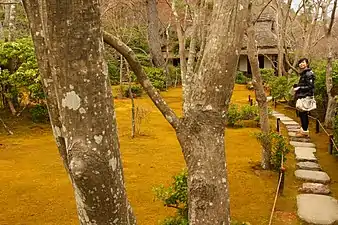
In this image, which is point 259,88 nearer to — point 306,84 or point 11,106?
point 306,84

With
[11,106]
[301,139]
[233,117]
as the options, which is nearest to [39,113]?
[11,106]

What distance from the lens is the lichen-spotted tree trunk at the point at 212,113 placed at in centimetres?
212

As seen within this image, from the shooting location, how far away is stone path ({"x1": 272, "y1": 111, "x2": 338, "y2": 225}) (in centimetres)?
389

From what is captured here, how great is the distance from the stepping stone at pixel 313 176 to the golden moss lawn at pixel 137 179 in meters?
0.15

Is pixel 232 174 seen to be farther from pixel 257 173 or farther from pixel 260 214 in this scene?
pixel 260 214

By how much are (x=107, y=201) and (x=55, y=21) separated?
0.58 metres

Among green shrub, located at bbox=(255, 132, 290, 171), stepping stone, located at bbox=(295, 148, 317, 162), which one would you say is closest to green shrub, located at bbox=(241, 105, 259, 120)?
stepping stone, located at bbox=(295, 148, 317, 162)

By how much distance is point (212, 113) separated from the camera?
216cm

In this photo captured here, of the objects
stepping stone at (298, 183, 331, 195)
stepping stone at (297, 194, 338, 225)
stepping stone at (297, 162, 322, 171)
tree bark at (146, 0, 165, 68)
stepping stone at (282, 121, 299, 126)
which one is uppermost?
tree bark at (146, 0, 165, 68)

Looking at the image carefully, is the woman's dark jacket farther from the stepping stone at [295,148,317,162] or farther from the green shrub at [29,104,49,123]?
the green shrub at [29,104,49,123]

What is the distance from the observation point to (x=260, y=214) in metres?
4.11

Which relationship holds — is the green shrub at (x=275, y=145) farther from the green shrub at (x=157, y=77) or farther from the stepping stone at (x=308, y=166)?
the green shrub at (x=157, y=77)

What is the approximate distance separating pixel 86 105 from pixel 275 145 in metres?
4.66

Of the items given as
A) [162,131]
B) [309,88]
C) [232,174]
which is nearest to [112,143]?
[232,174]
